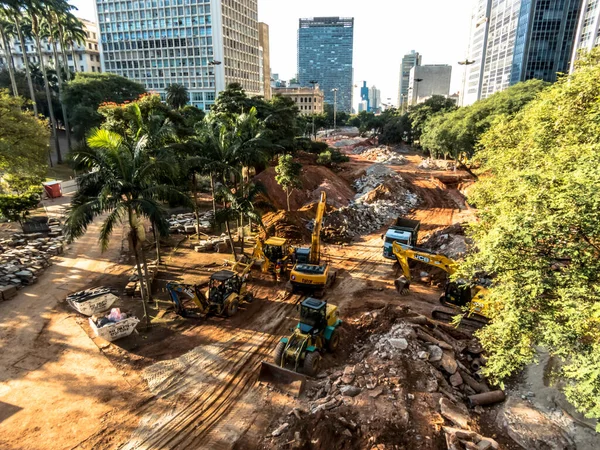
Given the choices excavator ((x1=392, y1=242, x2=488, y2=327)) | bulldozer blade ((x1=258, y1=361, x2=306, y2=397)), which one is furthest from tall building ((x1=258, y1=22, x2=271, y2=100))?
bulldozer blade ((x1=258, y1=361, x2=306, y2=397))

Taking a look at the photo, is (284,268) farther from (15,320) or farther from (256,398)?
(15,320)

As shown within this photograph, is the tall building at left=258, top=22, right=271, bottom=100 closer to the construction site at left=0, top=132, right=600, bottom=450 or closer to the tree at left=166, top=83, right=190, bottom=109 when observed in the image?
the tree at left=166, top=83, right=190, bottom=109

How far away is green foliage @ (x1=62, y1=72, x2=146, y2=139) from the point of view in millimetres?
49125

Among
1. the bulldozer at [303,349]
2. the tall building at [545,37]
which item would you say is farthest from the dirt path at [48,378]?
the tall building at [545,37]

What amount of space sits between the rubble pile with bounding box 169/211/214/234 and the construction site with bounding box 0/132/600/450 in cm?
430

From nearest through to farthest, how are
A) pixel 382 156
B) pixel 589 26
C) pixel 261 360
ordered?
pixel 261 360 < pixel 382 156 < pixel 589 26

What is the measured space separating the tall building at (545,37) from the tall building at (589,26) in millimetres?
5693

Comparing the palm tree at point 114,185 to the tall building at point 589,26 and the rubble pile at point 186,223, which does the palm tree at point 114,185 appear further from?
the tall building at point 589,26

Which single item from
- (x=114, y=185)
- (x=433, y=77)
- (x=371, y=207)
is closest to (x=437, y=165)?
(x=371, y=207)

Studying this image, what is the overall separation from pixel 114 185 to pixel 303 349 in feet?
28.0

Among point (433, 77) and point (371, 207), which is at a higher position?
point (433, 77)

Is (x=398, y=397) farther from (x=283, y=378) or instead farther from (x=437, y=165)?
(x=437, y=165)

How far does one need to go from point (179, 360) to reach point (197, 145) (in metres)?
11.6

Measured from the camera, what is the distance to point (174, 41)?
316ft
